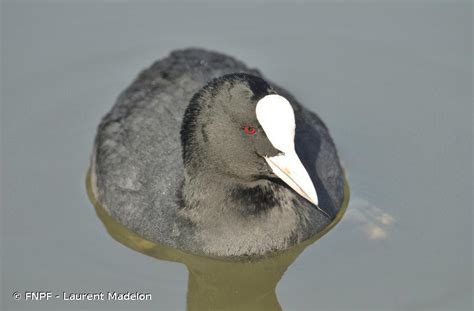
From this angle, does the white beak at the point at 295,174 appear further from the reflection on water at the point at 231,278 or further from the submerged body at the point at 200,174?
the reflection on water at the point at 231,278

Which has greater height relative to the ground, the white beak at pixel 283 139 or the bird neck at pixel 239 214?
the white beak at pixel 283 139

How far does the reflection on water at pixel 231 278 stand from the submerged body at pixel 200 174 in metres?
0.15

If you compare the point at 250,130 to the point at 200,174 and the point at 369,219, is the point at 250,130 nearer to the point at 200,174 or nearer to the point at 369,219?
the point at 200,174

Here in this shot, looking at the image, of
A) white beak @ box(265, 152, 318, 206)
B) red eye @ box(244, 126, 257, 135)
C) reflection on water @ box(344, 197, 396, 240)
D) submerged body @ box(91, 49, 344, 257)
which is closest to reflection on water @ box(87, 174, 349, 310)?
submerged body @ box(91, 49, 344, 257)

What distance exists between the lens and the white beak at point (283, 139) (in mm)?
5816

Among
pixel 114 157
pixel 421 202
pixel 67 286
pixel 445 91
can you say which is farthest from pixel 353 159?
pixel 67 286

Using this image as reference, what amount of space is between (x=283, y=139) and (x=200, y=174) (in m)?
0.68

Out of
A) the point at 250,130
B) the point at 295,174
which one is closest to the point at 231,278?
the point at 295,174

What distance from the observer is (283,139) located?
589 cm

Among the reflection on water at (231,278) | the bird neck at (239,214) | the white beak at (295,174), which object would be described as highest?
the white beak at (295,174)

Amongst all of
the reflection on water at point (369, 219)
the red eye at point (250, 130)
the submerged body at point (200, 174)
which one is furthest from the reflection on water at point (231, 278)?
the red eye at point (250, 130)

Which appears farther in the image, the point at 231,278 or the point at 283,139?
the point at 231,278

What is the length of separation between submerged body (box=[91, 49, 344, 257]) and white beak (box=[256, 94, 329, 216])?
8 cm

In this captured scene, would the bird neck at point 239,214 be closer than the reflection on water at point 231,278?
Yes
